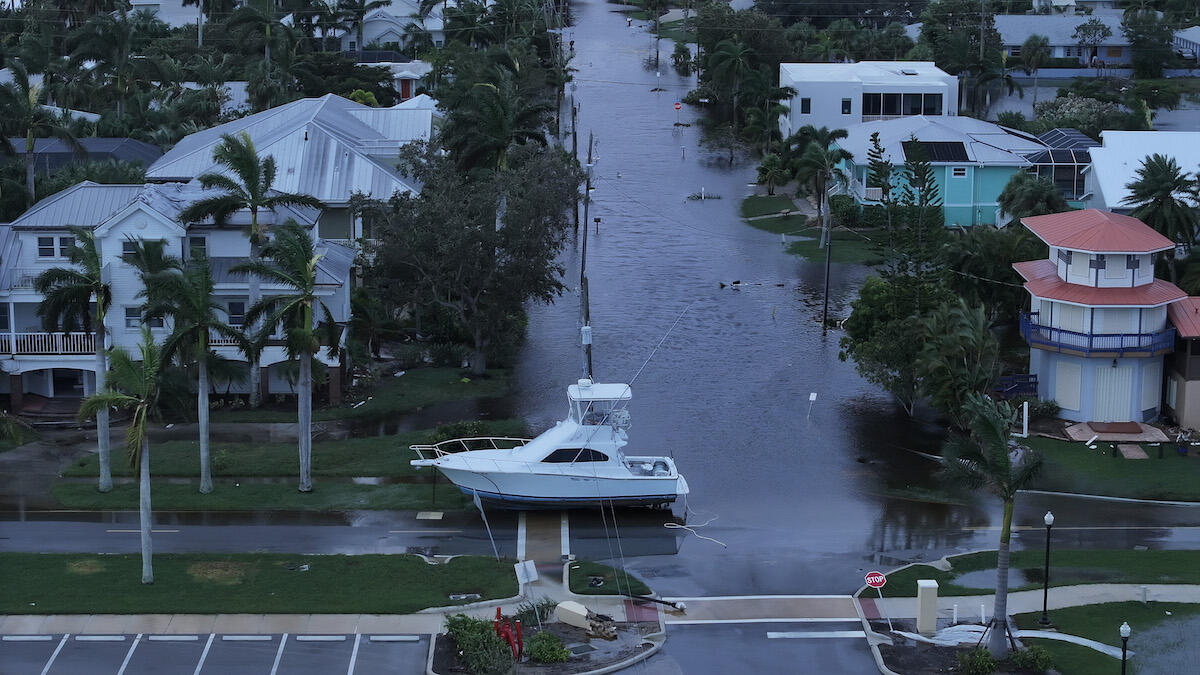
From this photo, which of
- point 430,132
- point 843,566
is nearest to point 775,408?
point 843,566

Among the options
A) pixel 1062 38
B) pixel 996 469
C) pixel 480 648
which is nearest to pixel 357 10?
pixel 1062 38

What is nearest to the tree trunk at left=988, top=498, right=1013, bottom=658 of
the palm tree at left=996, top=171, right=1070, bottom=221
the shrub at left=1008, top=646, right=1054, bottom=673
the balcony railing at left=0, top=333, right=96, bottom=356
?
the shrub at left=1008, top=646, right=1054, bottom=673

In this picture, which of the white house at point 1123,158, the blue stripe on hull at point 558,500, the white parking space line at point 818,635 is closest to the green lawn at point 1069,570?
the white parking space line at point 818,635

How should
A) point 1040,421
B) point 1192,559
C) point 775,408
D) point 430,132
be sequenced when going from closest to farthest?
point 1192,559 < point 1040,421 < point 775,408 < point 430,132

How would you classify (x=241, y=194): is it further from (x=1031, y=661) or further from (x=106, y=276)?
(x=1031, y=661)

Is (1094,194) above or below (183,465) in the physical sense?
above

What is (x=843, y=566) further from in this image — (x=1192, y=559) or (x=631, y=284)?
(x=631, y=284)

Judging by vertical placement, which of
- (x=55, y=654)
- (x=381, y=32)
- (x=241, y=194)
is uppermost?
(x=381, y=32)
